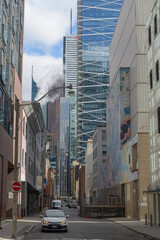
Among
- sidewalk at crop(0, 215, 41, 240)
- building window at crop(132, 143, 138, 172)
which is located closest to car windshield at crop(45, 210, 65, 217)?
sidewalk at crop(0, 215, 41, 240)

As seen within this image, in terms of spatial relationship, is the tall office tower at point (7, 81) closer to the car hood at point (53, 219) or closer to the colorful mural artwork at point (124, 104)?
the car hood at point (53, 219)

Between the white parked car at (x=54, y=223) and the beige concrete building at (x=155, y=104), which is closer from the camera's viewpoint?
the white parked car at (x=54, y=223)

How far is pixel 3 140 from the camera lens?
31.5 meters

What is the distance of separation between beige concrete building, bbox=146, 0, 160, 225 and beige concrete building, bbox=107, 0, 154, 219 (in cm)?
853

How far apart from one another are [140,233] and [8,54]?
19.5 metres

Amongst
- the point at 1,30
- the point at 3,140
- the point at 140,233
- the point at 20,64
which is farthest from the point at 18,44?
the point at 140,233

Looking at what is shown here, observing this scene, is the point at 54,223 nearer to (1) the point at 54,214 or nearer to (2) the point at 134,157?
(1) the point at 54,214

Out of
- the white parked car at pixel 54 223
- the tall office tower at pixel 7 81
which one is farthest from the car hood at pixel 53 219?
the tall office tower at pixel 7 81

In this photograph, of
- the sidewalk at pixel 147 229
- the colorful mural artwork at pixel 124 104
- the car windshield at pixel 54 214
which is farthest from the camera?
the colorful mural artwork at pixel 124 104

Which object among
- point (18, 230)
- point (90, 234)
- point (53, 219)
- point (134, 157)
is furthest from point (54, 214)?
point (134, 157)

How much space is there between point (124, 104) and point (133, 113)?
341 cm

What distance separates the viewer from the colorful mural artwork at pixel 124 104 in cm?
5319

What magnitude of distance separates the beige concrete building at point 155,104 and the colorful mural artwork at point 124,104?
62.0 ft

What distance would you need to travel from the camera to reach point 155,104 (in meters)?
32.2
